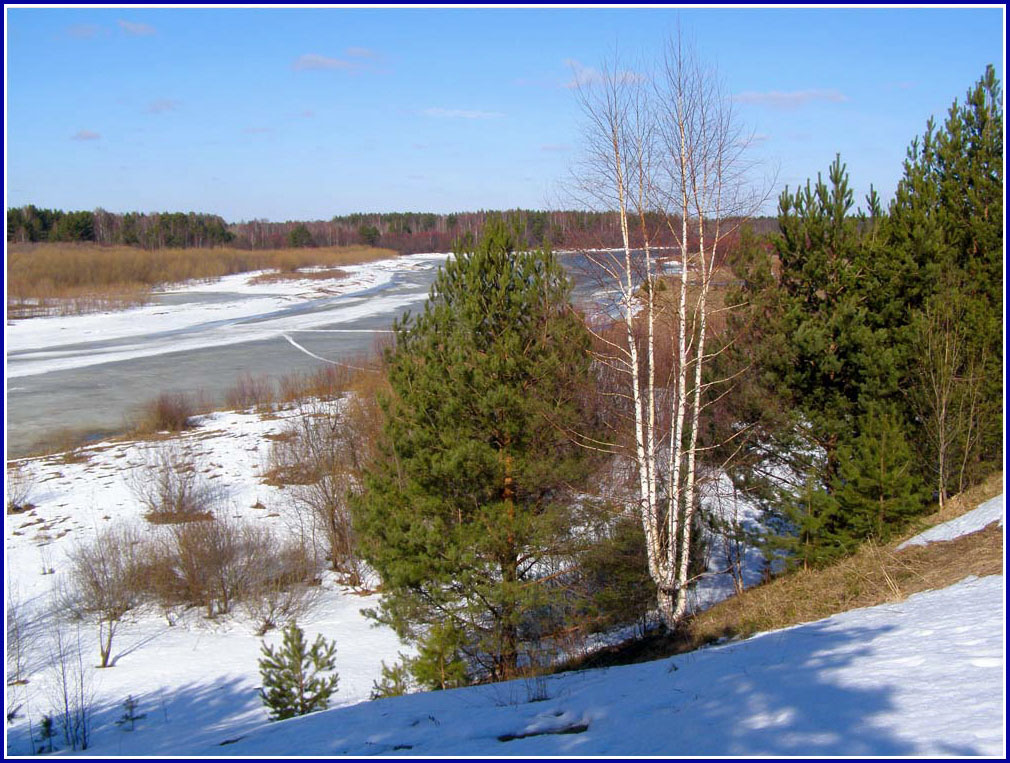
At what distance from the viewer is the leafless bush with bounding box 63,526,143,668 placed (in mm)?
16938

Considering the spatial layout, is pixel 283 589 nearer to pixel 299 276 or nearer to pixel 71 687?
pixel 71 687

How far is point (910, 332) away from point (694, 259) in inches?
155

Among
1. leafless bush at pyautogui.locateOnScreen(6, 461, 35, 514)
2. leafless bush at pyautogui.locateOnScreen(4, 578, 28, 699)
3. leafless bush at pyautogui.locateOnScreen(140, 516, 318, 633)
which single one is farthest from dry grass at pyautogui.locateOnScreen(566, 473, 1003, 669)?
leafless bush at pyautogui.locateOnScreen(6, 461, 35, 514)

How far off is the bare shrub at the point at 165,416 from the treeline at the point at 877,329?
2110 centimetres

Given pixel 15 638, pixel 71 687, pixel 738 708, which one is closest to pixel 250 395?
pixel 15 638

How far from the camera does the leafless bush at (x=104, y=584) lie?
16.9 m

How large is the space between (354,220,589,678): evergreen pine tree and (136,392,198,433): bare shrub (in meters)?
17.8

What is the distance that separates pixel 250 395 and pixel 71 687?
17.9 meters

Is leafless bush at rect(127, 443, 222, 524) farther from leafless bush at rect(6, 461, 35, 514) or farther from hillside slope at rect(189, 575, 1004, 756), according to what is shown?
hillside slope at rect(189, 575, 1004, 756)

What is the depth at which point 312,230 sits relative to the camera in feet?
450

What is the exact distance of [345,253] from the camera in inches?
4247

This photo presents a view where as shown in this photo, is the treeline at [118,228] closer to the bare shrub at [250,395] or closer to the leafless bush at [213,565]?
the bare shrub at [250,395]

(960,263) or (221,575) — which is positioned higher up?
(960,263)

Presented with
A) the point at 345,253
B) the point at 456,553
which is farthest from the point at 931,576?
the point at 345,253
